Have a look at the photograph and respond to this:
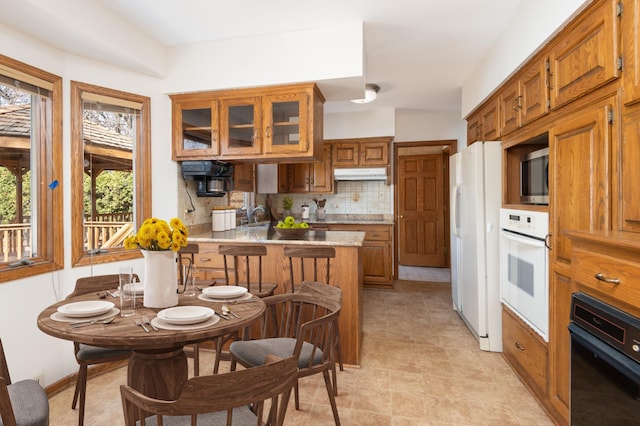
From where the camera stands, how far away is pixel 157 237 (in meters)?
1.43

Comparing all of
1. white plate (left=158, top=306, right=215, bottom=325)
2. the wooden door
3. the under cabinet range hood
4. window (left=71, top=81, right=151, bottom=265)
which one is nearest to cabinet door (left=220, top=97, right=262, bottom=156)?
window (left=71, top=81, right=151, bottom=265)

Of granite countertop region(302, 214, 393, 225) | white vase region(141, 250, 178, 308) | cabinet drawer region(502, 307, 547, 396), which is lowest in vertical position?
cabinet drawer region(502, 307, 547, 396)

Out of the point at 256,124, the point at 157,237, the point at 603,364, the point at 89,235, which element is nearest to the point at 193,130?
the point at 256,124

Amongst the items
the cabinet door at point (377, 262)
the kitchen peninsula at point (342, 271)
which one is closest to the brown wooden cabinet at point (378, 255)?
the cabinet door at point (377, 262)

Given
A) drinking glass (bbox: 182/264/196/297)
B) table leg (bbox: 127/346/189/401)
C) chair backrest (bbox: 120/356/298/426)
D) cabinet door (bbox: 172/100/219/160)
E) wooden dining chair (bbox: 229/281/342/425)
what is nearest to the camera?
chair backrest (bbox: 120/356/298/426)

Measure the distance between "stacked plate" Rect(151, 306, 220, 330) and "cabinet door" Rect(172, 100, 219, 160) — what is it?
1904mm

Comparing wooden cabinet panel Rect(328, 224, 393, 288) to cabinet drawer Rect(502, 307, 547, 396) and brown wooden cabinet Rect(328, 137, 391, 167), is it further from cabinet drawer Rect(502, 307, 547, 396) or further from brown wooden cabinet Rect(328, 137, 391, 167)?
cabinet drawer Rect(502, 307, 547, 396)

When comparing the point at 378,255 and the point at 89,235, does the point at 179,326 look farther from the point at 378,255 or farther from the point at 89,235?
the point at 378,255

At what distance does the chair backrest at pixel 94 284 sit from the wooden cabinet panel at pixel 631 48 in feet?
8.62

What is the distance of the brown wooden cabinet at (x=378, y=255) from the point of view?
462cm

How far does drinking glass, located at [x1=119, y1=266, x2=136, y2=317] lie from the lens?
1469 mm

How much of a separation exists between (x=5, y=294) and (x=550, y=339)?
322cm

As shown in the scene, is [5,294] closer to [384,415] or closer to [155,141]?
[155,141]

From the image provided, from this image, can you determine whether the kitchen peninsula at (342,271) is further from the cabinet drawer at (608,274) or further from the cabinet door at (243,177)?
the cabinet drawer at (608,274)
